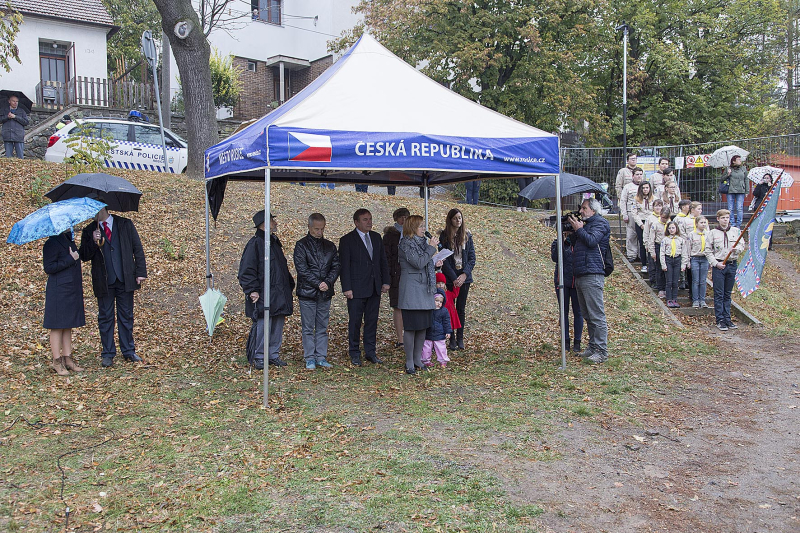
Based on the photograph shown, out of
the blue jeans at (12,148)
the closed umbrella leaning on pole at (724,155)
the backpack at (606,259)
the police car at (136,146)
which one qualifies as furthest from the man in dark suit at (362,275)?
the closed umbrella leaning on pole at (724,155)

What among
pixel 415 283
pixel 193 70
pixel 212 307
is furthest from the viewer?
pixel 193 70

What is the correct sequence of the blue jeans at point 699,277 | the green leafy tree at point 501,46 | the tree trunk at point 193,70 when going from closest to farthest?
1. the blue jeans at point 699,277
2. the tree trunk at point 193,70
3. the green leafy tree at point 501,46

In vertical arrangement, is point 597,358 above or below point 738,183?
below

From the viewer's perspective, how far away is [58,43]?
25.7 meters

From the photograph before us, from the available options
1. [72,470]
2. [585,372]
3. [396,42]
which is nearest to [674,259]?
[585,372]

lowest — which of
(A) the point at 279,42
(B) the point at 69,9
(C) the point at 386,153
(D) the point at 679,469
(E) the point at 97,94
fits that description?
(D) the point at 679,469

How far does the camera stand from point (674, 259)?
1217 cm

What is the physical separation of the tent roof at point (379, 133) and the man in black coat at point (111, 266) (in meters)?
1.23

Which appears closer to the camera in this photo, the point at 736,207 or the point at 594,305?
the point at 594,305

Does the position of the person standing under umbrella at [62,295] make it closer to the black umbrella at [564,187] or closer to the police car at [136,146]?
the black umbrella at [564,187]

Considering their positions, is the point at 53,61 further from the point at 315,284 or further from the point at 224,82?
the point at 315,284

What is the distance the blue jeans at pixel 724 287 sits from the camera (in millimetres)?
11227

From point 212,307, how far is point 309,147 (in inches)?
125

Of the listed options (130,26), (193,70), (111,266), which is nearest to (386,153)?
(111,266)
